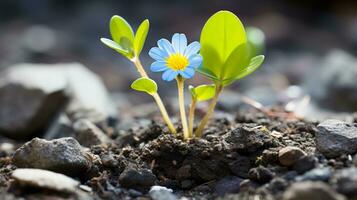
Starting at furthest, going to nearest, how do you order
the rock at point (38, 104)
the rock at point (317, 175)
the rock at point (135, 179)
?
1. the rock at point (38, 104)
2. the rock at point (135, 179)
3. the rock at point (317, 175)

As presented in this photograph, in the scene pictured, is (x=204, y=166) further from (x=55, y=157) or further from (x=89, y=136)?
(x=89, y=136)

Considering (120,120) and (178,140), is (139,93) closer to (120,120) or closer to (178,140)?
(120,120)

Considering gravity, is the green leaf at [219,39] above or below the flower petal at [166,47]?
above

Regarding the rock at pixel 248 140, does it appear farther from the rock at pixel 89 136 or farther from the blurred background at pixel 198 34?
the blurred background at pixel 198 34

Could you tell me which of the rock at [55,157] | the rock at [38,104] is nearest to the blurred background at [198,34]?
the rock at [38,104]

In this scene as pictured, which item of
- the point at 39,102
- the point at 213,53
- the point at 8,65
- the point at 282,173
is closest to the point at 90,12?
the point at 8,65

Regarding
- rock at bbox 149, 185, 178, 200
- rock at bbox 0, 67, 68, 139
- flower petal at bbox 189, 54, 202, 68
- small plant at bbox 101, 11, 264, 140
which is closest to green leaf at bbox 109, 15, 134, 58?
small plant at bbox 101, 11, 264, 140
